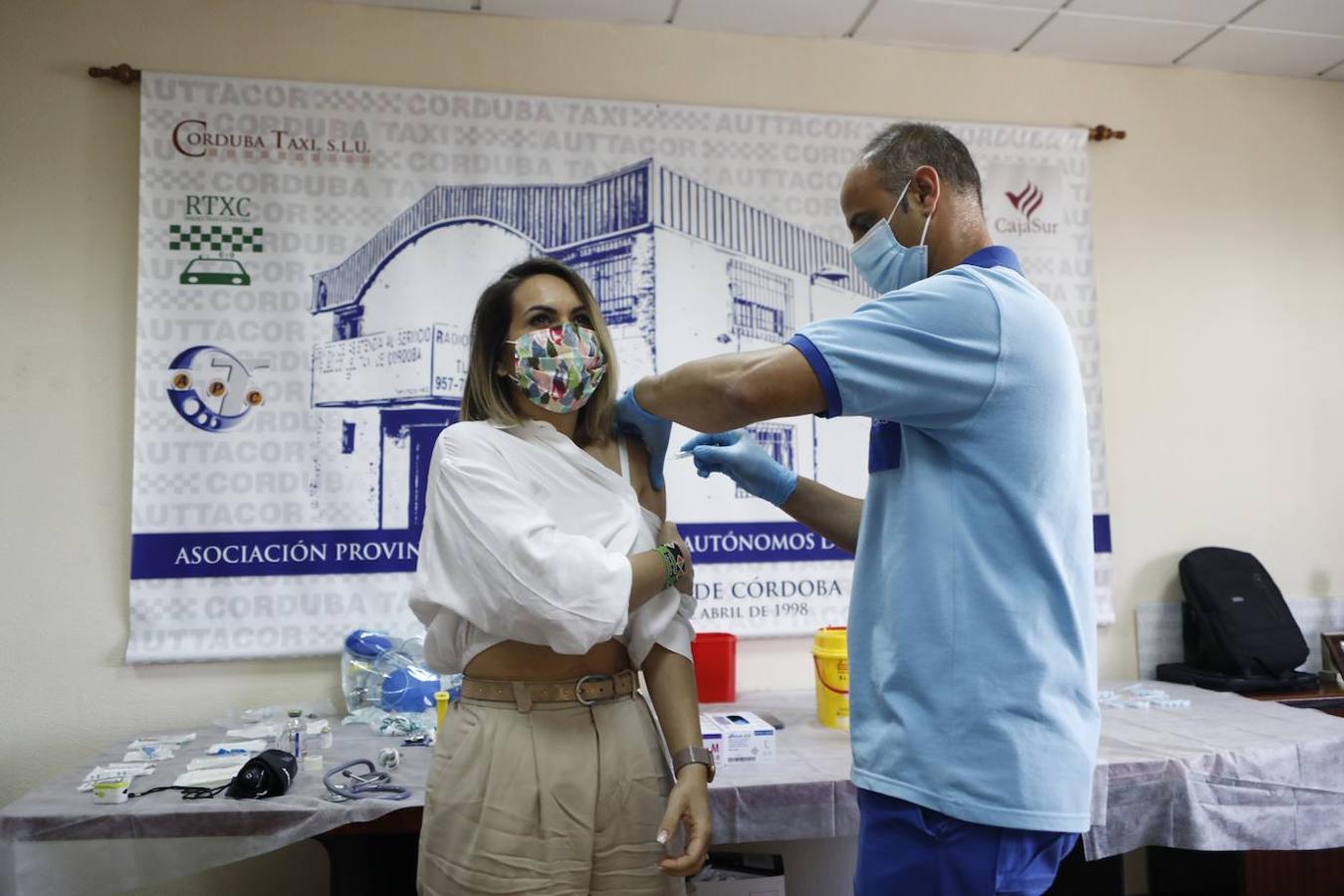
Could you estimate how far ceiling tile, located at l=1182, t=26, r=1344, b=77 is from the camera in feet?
11.3

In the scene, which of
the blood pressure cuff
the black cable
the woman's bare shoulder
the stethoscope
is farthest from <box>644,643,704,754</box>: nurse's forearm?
the black cable

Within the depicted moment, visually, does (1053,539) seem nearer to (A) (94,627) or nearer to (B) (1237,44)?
(A) (94,627)

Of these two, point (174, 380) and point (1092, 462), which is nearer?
point (174, 380)

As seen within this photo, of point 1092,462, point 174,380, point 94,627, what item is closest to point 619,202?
point 174,380

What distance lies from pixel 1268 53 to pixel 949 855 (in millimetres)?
3732

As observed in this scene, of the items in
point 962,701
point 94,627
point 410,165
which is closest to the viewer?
point 962,701

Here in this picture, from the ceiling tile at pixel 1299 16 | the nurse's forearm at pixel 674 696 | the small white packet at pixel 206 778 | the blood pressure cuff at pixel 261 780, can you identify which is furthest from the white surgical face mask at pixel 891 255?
the ceiling tile at pixel 1299 16

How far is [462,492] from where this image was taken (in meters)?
1.36

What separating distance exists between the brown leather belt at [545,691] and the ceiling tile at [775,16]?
257cm

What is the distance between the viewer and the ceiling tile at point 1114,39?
3.33 m

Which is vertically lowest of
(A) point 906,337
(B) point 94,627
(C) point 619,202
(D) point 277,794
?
(D) point 277,794

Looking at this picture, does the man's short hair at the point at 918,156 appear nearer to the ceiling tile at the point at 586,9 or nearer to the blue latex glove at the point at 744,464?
the blue latex glove at the point at 744,464

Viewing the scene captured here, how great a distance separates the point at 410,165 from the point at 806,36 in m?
1.52

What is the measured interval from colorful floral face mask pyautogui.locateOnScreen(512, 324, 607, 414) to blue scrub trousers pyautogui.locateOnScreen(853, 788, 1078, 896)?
0.77 m
